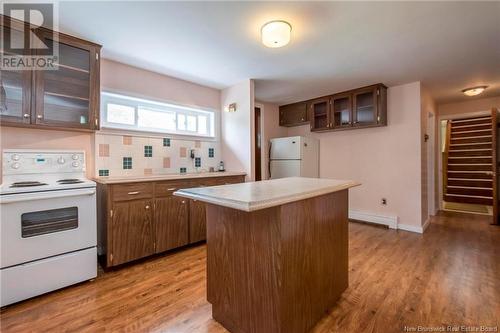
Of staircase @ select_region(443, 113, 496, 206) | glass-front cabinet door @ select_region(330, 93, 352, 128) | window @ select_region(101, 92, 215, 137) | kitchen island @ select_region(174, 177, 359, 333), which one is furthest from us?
staircase @ select_region(443, 113, 496, 206)

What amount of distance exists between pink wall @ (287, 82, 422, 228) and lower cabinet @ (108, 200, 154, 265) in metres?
3.42

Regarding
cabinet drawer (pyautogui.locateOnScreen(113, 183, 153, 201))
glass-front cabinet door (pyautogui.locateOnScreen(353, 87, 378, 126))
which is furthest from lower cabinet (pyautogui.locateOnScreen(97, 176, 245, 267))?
glass-front cabinet door (pyautogui.locateOnScreen(353, 87, 378, 126))

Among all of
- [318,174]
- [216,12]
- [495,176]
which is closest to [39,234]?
[216,12]

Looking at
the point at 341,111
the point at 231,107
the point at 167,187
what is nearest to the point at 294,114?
the point at 341,111

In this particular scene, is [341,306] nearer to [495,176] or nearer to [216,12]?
[216,12]

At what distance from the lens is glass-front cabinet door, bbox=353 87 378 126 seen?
368 centimetres

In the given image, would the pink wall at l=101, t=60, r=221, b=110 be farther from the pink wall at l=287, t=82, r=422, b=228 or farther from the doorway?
the pink wall at l=287, t=82, r=422, b=228

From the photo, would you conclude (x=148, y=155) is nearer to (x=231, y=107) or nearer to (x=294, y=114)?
(x=231, y=107)

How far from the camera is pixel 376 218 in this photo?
155 inches

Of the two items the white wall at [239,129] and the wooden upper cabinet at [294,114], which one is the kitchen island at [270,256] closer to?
the white wall at [239,129]

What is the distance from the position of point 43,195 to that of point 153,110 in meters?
1.73

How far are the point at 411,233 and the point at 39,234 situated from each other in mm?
4460

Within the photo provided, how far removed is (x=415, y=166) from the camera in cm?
353

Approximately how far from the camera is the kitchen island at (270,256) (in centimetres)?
125
